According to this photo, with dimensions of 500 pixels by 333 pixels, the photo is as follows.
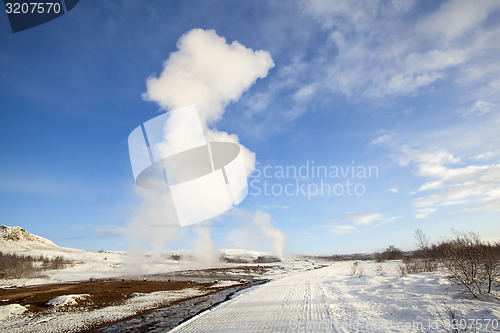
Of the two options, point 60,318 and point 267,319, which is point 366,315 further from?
point 60,318

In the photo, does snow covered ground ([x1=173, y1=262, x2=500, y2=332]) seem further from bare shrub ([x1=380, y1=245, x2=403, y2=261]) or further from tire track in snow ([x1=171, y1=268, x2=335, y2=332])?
bare shrub ([x1=380, y1=245, x2=403, y2=261])

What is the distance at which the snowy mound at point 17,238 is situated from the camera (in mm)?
121256

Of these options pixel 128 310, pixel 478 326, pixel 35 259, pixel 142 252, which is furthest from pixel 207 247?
pixel 478 326

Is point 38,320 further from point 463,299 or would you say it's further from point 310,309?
point 463,299

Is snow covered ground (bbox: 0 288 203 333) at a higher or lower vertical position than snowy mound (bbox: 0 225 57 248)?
lower

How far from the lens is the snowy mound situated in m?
121

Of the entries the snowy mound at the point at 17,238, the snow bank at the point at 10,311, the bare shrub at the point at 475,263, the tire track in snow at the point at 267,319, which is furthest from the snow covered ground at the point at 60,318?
the snowy mound at the point at 17,238

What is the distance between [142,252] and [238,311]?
176 ft

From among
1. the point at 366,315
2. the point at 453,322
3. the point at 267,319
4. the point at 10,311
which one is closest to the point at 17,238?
the point at 10,311

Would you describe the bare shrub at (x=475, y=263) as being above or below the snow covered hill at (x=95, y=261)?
above

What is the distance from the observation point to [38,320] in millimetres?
13711

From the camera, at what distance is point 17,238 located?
131 m

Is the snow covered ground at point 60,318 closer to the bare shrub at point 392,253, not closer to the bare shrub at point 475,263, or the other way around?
the bare shrub at point 475,263

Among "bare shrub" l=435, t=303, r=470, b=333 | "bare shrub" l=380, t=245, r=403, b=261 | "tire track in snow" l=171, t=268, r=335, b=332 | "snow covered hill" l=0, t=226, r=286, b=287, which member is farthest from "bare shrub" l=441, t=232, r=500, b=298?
"bare shrub" l=380, t=245, r=403, b=261
